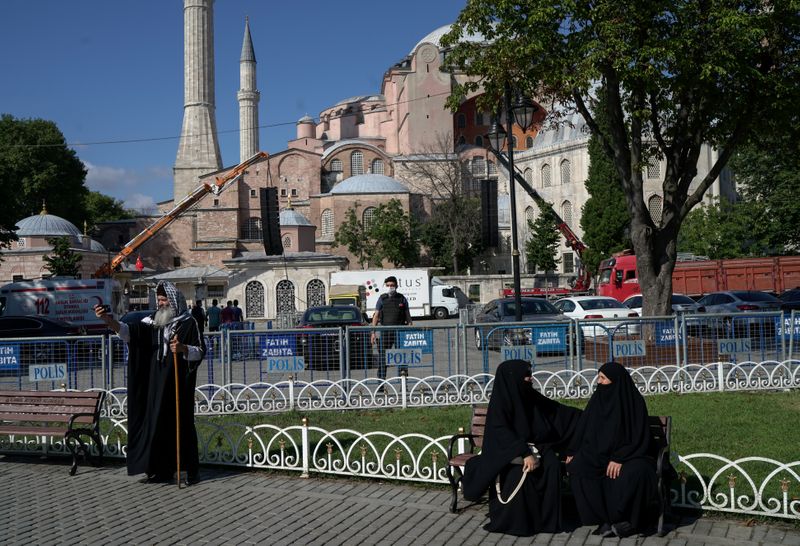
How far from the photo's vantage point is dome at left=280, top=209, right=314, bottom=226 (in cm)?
5207

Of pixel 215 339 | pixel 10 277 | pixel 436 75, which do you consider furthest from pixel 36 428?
pixel 436 75

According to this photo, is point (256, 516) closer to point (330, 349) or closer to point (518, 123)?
point (330, 349)

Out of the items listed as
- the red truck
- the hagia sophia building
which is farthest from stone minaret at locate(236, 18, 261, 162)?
the red truck

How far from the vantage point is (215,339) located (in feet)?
37.5

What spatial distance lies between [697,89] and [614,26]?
2044 mm

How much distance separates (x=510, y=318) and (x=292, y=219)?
35336mm

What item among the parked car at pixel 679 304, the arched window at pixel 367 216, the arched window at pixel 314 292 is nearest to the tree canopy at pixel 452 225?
the arched window at pixel 367 216

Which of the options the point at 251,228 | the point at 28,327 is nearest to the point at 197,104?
the point at 251,228

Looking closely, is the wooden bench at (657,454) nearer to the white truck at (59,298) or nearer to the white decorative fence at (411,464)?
the white decorative fence at (411,464)

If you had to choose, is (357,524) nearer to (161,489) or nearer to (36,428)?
(161,489)

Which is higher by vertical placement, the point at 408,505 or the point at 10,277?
the point at 10,277

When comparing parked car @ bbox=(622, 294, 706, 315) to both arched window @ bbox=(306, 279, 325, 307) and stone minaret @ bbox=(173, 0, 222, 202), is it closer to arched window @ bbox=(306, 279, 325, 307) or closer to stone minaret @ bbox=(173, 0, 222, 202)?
Result: arched window @ bbox=(306, 279, 325, 307)

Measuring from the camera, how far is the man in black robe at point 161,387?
278 inches

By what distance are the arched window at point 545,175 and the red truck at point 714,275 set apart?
23751 millimetres
